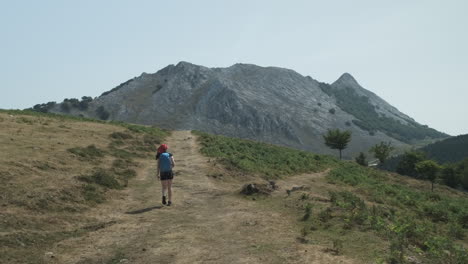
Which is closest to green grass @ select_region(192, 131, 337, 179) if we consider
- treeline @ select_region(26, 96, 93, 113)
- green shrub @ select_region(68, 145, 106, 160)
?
green shrub @ select_region(68, 145, 106, 160)

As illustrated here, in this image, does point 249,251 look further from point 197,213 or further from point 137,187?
point 137,187

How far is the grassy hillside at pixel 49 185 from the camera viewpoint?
462 inches

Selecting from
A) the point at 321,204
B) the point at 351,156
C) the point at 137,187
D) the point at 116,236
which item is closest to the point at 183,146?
the point at 137,187

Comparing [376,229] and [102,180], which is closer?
[376,229]

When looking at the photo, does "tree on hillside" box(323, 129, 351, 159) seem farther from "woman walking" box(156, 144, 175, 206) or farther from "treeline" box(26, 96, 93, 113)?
"treeline" box(26, 96, 93, 113)

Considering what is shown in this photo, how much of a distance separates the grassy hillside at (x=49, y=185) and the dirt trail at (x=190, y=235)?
30.2 inches

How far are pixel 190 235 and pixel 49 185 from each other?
29.5 feet

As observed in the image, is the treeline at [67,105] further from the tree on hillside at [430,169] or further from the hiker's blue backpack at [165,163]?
the hiker's blue backpack at [165,163]

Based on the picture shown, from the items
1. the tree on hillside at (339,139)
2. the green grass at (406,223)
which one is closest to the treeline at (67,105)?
the tree on hillside at (339,139)

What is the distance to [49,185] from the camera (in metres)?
17.0

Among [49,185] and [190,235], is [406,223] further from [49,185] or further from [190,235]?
[49,185]

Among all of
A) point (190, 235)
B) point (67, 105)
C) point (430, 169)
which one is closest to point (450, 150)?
point (430, 169)

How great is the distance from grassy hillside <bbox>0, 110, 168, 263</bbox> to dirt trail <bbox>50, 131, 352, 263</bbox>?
0.77 metres

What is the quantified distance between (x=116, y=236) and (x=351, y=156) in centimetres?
17871
